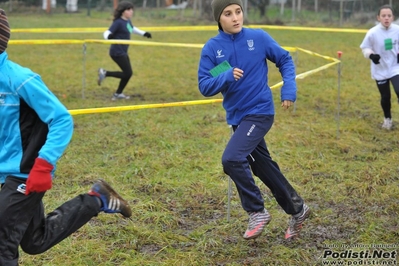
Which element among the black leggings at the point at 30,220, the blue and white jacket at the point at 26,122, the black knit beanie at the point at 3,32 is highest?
the black knit beanie at the point at 3,32

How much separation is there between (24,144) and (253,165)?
1.90 meters

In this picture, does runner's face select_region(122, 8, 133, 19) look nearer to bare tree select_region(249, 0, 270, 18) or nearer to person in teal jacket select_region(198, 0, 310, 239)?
person in teal jacket select_region(198, 0, 310, 239)

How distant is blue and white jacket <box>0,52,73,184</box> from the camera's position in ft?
11.1

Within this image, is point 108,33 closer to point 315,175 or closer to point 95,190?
point 315,175

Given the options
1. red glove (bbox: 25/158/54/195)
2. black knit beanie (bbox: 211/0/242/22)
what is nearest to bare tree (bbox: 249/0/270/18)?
black knit beanie (bbox: 211/0/242/22)

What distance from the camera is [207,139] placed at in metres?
8.08

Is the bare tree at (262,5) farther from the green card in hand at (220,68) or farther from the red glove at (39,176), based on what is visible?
the red glove at (39,176)

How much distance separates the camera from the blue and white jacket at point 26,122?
340 centimetres

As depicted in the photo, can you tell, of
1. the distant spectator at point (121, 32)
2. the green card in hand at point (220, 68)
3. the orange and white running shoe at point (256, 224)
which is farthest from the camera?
the distant spectator at point (121, 32)

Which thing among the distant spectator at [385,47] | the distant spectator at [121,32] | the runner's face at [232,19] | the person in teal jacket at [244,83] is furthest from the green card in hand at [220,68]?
the distant spectator at [121,32]

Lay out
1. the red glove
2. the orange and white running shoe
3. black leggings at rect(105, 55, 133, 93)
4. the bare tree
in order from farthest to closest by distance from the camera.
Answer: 1. the bare tree
2. black leggings at rect(105, 55, 133, 93)
3. the orange and white running shoe
4. the red glove

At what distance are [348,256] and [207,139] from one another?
369cm

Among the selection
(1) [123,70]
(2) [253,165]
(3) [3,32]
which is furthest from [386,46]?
(3) [3,32]

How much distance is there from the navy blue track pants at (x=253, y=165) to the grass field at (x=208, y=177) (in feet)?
1.13
